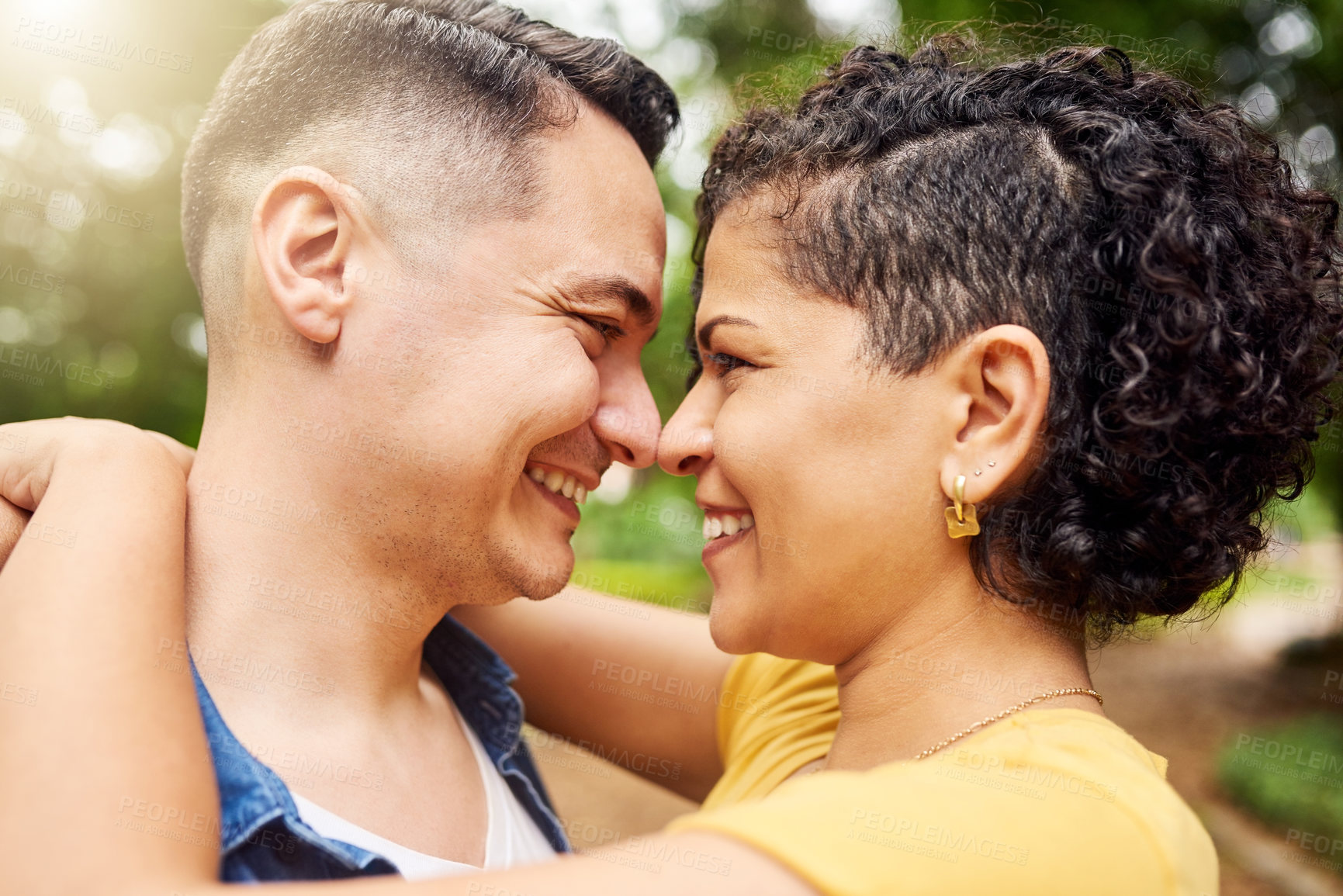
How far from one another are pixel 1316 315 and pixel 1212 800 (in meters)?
7.39

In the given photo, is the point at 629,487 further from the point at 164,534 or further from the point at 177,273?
the point at 164,534

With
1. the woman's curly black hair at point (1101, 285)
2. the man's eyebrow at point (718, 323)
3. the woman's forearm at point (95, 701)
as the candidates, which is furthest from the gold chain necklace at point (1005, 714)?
the woman's forearm at point (95, 701)

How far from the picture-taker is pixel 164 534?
1.80m

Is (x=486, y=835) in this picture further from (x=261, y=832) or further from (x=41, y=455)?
(x=41, y=455)

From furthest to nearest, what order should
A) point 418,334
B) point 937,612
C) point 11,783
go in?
point 418,334
point 937,612
point 11,783

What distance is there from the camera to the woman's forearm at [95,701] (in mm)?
1381

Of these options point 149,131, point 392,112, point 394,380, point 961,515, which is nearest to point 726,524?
point 961,515

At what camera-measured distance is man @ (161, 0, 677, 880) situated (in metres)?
2.02

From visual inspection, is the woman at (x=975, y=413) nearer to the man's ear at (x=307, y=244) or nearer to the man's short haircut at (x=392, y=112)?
the man's ear at (x=307, y=244)

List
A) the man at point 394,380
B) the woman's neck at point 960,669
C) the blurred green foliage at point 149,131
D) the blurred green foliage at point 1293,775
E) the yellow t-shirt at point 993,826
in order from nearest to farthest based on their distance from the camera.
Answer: the yellow t-shirt at point 993,826
the woman's neck at point 960,669
the man at point 394,380
the blurred green foliage at point 149,131
the blurred green foliage at point 1293,775

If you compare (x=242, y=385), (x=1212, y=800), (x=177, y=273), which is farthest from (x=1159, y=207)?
(x=1212, y=800)

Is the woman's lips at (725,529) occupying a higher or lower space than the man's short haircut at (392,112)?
lower

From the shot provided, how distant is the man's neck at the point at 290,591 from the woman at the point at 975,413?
0.56 ft

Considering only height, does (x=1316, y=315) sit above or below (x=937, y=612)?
above
